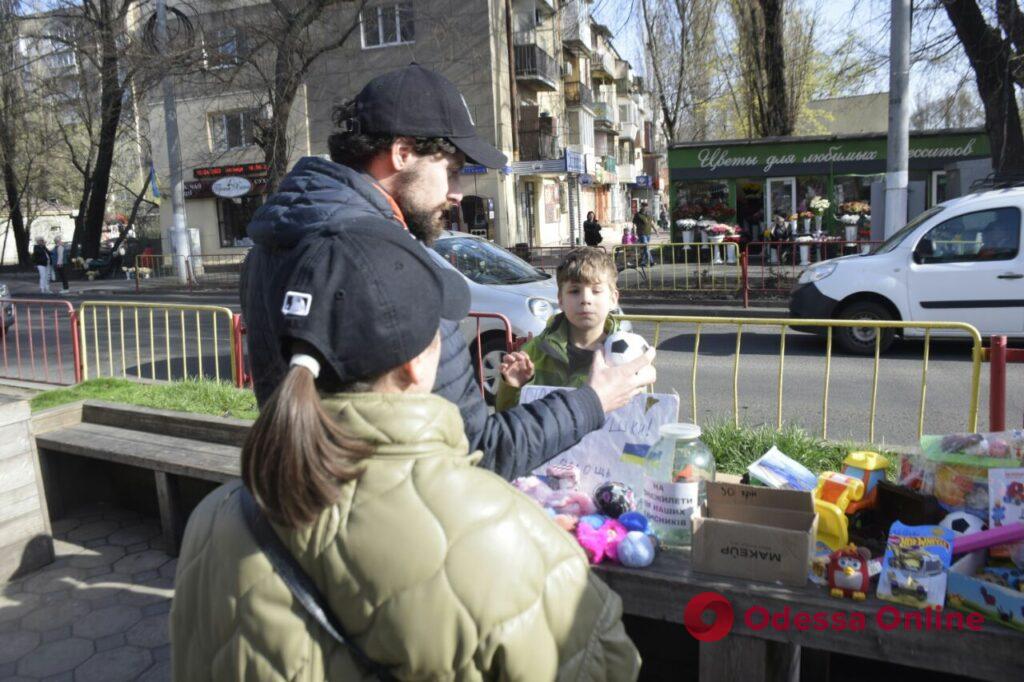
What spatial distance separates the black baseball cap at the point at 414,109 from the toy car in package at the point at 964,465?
70.7 inches

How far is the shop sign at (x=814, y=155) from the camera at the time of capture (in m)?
21.0

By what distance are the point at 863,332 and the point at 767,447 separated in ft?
20.6

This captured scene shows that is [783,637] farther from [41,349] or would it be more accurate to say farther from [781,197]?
[781,197]

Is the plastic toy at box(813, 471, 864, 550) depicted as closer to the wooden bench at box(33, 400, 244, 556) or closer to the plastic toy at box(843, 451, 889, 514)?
the plastic toy at box(843, 451, 889, 514)

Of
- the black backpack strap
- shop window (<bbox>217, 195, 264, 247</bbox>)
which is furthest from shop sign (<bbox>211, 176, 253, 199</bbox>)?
the black backpack strap

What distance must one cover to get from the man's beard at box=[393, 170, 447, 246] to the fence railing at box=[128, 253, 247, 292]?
72.8 ft

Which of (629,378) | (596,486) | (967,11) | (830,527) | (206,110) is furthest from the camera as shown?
(206,110)

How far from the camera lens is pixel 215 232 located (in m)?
34.0

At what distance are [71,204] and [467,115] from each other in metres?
50.5

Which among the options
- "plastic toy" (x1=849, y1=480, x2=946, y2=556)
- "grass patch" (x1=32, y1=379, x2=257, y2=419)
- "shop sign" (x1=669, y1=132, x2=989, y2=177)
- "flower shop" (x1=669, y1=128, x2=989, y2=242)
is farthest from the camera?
"flower shop" (x1=669, y1=128, x2=989, y2=242)

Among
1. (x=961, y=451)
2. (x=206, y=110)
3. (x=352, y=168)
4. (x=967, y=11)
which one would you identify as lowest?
(x=961, y=451)

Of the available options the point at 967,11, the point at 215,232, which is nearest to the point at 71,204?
the point at 215,232

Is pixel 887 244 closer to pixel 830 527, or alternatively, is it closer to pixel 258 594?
pixel 830 527

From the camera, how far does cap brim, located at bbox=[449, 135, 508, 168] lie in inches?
72.9
